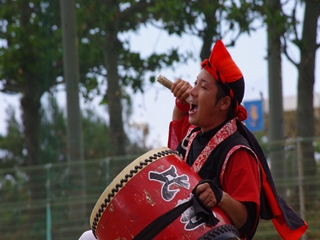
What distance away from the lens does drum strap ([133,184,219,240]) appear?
120 inches

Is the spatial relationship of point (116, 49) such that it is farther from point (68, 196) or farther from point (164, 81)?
point (164, 81)

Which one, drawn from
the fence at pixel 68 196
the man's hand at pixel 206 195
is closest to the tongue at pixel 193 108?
the man's hand at pixel 206 195

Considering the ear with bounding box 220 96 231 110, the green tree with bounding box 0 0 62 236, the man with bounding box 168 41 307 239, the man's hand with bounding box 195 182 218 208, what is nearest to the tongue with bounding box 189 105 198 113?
the man with bounding box 168 41 307 239

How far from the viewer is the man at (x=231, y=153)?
322cm

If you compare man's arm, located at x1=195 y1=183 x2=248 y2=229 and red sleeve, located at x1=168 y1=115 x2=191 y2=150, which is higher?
red sleeve, located at x1=168 y1=115 x2=191 y2=150

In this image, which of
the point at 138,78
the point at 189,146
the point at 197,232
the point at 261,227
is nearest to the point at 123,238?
the point at 197,232

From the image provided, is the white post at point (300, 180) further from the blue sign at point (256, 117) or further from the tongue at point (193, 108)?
the tongue at point (193, 108)

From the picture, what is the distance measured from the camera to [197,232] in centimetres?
304

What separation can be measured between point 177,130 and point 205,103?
560mm

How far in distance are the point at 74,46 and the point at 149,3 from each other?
273 cm

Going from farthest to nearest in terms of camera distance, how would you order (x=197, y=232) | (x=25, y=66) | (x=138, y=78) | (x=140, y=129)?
(x=140, y=129) < (x=25, y=66) < (x=138, y=78) < (x=197, y=232)

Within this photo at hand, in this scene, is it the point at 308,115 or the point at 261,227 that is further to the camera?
the point at 308,115

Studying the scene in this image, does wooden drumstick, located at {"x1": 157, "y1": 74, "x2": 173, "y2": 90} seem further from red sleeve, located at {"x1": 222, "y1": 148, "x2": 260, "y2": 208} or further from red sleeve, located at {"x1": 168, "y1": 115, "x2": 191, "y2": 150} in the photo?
red sleeve, located at {"x1": 222, "y1": 148, "x2": 260, "y2": 208}

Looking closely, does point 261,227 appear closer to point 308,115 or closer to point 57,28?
point 308,115
